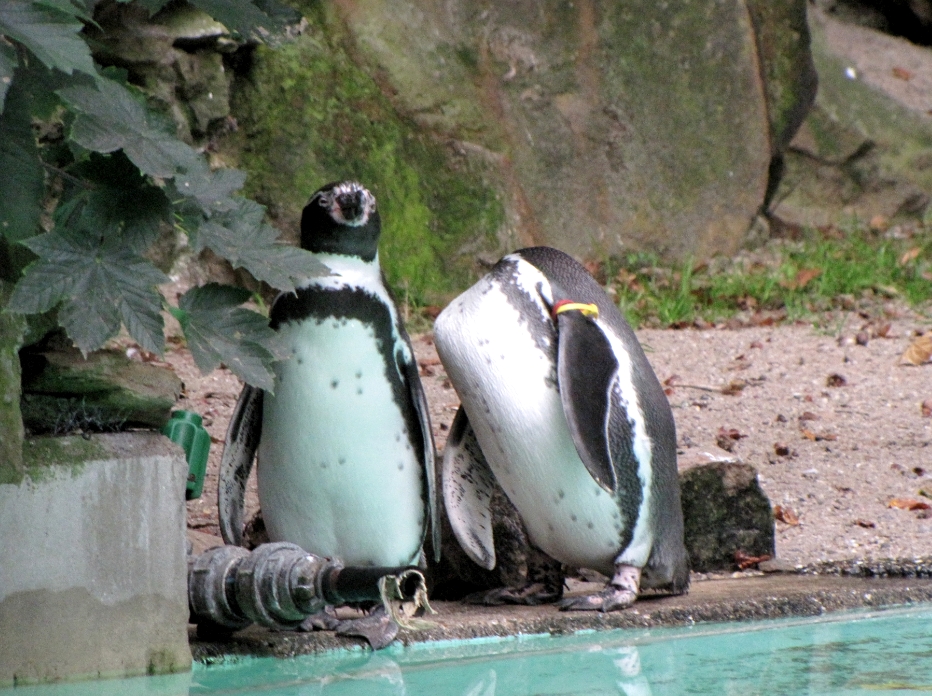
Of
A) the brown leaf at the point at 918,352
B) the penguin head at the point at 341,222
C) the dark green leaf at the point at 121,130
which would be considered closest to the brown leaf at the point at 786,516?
the penguin head at the point at 341,222

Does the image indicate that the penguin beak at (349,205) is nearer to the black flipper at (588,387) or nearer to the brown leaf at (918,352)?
the black flipper at (588,387)

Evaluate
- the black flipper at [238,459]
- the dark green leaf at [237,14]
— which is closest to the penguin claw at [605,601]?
the black flipper at [238,459]

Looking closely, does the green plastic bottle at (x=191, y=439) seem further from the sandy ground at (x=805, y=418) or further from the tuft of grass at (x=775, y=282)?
the tuft of grass at (x=775, y=282)

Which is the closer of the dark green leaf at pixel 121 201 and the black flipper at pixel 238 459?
the dark green leaf at pixel 121 201

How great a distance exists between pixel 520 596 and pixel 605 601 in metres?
0.27

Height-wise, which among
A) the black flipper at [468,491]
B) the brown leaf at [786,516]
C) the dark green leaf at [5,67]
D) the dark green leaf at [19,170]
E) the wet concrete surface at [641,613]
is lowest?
the wet concrete surface at [641,613]

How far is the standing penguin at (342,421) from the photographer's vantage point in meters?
3.00

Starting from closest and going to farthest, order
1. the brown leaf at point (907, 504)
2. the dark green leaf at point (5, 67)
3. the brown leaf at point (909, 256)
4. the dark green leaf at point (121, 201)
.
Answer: the dark green leaf at point (5, 67)
the dark green leaf at point (121, 201)
the brown leaf at point (907, 504)
the brown leaf at point (909, 256)

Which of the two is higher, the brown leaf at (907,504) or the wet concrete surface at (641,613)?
the brown leaf at (907,504)

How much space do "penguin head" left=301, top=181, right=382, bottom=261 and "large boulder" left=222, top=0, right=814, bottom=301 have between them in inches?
133

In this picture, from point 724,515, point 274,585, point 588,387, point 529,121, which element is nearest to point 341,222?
point 588,387

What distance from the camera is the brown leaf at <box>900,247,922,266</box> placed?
7695 mm

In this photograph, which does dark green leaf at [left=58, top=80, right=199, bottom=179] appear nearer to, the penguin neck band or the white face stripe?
the white face stripe

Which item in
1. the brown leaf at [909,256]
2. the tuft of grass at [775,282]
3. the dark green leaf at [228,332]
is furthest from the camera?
the brown leaf at [909,256]
